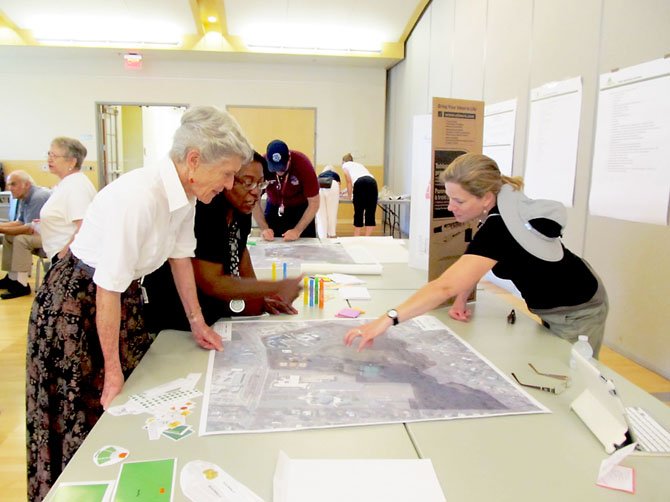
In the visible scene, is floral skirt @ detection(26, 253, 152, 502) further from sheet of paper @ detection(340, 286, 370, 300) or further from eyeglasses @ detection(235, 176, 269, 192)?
sheet of paper @ detection(340, 286, 370, 300)

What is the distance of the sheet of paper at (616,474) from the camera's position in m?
0.88

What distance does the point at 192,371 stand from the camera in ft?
4.35

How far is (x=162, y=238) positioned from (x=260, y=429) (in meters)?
0.58

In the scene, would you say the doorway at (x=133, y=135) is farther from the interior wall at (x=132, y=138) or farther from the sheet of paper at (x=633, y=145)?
the sheet of paper at (x=633, y=145)

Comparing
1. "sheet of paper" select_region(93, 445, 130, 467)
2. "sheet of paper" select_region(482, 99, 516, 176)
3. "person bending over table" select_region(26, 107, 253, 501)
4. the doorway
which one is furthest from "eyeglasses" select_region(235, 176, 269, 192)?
the doorway

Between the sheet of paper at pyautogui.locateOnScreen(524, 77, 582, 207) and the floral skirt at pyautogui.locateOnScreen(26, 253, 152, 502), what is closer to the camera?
the floral skirt at pyautogui.locateOnScreen(26, 253, 152, 502)

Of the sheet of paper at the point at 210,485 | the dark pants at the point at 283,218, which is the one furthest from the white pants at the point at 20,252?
the sheet of paper at the point at 210,485

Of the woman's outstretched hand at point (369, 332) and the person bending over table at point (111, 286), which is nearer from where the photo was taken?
the person bending over table at point (111, 286)

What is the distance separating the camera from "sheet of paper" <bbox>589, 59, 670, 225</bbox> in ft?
9.09

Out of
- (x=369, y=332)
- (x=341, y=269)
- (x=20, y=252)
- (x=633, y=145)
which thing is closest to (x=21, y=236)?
(x=20, y=252)

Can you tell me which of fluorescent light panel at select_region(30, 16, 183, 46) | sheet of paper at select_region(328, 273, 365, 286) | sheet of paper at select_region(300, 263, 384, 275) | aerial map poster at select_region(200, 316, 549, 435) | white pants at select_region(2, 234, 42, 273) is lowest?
white pants at select_region(2, 234, 42, 273)

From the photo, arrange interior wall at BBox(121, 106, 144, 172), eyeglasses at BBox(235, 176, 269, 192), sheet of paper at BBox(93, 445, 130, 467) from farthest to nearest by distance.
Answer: interior wall at BBox(121, 106, 144, 172), eyeglasses at BBox(235, 176, 269, 192), sheet of paper at BBox(93, 445, 130, 467)

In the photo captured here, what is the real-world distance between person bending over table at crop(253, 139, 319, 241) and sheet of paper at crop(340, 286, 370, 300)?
46.6 inches

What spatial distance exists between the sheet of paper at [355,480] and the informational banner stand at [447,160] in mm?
1367
